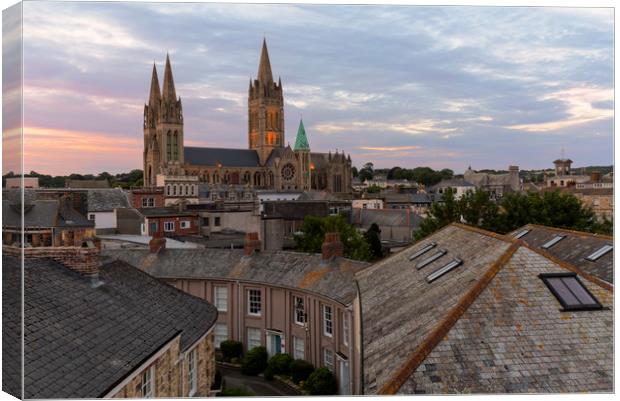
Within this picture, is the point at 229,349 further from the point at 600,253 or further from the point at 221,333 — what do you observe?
the point at 600,253

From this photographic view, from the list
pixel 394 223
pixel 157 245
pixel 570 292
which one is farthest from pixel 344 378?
pixel 394 223

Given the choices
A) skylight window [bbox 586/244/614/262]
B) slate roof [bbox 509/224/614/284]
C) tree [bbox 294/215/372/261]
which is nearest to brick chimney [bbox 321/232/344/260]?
slate roof [bbox 509/224/614/284]

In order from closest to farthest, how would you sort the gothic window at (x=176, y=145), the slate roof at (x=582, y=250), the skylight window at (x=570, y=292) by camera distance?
the skylight window at (x=570, y=292), the slate roof at (x=582, y=250), the gothic window at (x=176, y=145)

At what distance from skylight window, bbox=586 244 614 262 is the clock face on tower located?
425 ft

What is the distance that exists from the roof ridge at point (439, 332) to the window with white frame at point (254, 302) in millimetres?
17873

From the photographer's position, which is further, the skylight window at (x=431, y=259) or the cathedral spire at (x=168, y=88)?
the cathedral spire at (x=168, y=88)

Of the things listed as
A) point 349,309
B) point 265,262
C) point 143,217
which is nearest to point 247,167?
point 143,217

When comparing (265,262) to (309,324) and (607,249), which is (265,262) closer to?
(309,324)

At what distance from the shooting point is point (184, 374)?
15500 mm

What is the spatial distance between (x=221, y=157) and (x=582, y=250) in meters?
129

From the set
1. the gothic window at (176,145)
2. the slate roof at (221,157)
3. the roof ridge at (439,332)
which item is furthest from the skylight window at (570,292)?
the slate roof at (221,157)

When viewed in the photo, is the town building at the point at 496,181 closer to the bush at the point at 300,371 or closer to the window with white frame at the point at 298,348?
the window with white frame at the point at 298,348

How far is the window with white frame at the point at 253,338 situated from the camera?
2942cm

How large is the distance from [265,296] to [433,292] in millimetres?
16052
